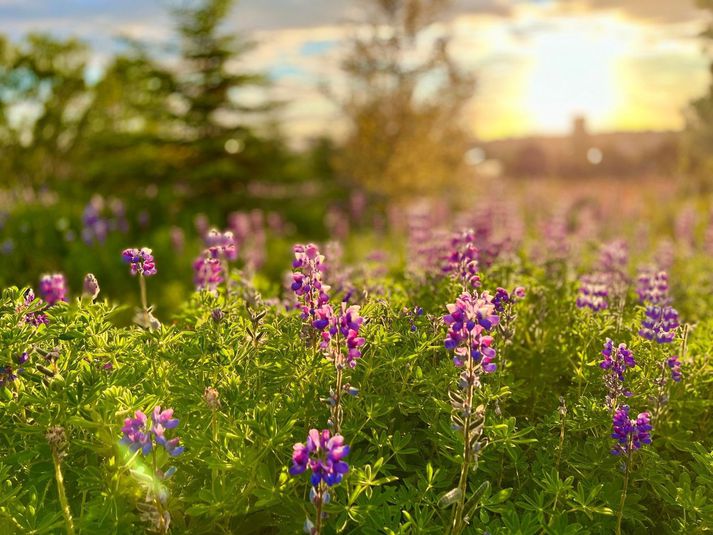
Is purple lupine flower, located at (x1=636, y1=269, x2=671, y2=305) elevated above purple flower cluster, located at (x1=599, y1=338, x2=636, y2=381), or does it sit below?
below

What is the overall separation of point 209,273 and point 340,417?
6.19 ft

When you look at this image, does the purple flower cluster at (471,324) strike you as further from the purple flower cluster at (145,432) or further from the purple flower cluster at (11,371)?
the purple flower cluster at (11,371)

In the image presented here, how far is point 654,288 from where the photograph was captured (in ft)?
13.5

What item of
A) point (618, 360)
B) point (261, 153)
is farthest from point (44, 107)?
point (618, 360)

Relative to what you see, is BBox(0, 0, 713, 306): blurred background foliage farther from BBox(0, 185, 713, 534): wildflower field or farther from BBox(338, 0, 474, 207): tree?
BBox(0, 185, 713, 534): wildflower field

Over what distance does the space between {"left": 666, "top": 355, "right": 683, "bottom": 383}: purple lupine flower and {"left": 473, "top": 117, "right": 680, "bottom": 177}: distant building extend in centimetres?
3711

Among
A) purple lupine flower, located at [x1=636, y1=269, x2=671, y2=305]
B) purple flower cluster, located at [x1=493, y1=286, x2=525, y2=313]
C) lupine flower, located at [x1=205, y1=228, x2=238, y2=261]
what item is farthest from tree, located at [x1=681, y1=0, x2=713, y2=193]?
lupine flower, located at [x1=205, y1=228, x2=238, y2=261]

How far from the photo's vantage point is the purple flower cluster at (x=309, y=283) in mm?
2947

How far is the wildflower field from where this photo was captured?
101 inches

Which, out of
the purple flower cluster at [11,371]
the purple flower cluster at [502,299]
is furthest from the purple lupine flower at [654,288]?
the purple flower cluster at [11,371]

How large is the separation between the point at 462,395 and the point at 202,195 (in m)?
15.1

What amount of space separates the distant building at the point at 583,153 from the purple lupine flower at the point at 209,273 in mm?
36729

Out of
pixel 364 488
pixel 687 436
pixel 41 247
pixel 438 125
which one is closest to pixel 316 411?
pixel 364 488

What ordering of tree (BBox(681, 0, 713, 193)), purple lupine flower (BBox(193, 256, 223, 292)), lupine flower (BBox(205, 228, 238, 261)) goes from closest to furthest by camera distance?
lupine flower (BBox(205, 228, 238, 261)) → purple lupine flower (BBox(193, 256, 223, 292)) → tree (BBox(681, 0, 713, 193))
